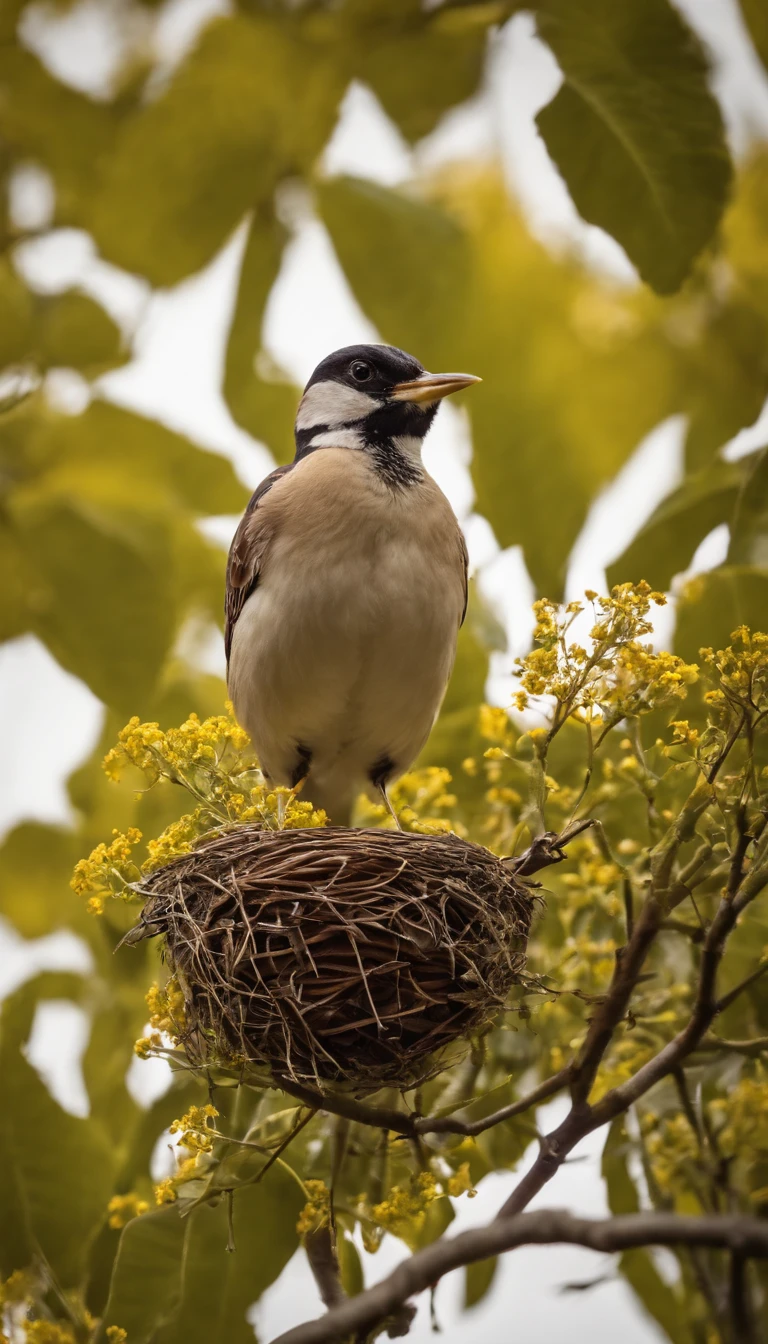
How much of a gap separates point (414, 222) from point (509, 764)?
2.80ft

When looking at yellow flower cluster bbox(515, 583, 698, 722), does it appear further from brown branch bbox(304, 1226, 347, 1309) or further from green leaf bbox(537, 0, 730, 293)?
brown branch bbox(304, 1226, 347, 1309)

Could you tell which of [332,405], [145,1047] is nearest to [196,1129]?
[145,1047]

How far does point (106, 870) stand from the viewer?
4.26ft

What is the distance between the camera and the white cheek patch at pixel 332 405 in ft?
6.59

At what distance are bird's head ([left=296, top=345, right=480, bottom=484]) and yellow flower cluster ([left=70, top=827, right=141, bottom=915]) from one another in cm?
83

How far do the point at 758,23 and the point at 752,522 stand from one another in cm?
50

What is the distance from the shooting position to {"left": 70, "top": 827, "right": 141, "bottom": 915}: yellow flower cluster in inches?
50.5

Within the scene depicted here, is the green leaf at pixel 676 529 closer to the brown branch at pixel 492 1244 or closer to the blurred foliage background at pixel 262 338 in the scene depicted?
the blurred foliage background at pixel 262 338

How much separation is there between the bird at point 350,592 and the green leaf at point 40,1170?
0.53m

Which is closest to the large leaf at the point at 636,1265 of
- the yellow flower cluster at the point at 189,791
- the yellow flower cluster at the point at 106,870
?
the yellow flower cluster at the point at 189,791

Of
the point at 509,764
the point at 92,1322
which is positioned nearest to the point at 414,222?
the point at 509,764

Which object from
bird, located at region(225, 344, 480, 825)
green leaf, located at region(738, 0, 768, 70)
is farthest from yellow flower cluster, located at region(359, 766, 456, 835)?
green leaf, located at region(738, 0, 768, 70)

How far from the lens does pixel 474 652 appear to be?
73.4 inches

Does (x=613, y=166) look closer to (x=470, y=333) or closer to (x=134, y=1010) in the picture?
(x=470, y=333)
